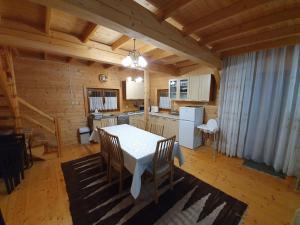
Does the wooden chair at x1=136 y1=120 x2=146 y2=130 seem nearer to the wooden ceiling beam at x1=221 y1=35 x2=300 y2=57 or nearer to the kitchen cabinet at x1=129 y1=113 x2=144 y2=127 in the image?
the kitchen cabinet at x1=129 y1=113 x2=144 y2=127

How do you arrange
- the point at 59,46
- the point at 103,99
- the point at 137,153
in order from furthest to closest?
the point at 103,99
the point at 59,46
the point at 137,153

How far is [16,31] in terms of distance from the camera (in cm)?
193

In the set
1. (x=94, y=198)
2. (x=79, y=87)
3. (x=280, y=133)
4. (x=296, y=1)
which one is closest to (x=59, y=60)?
(x=79, y=87)

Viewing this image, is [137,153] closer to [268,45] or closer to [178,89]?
[178,89]

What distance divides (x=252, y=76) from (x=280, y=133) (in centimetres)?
124

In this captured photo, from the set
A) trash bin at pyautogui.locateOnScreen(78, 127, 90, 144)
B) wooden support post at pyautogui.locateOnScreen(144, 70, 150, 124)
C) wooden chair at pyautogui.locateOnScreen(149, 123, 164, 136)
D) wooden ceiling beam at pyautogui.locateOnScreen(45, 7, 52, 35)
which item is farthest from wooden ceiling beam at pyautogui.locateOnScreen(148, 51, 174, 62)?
trash bin at pyautogui.locateOnScreen(78, 127, 90, 144)

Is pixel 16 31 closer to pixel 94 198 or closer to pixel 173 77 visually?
pixel 94 198

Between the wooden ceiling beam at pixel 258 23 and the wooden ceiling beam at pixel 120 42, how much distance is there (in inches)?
55.7

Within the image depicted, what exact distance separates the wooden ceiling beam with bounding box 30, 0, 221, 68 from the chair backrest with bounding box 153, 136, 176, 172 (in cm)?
133

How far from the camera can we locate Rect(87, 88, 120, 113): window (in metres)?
4.43

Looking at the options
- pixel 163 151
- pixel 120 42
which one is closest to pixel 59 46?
pixel 120 42

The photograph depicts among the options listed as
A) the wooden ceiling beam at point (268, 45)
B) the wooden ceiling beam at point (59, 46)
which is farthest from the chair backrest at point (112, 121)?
the wooden ceiling beam at point (268, 45)

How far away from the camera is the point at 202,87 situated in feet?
12.3

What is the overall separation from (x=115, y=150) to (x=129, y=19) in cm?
172
